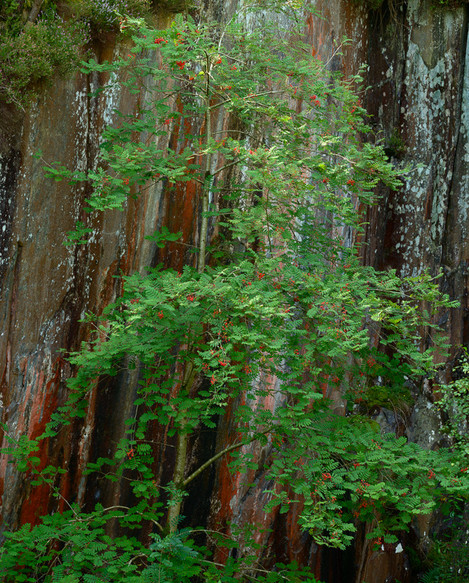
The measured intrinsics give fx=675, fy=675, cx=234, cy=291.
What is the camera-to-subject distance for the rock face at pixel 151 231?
6.16m

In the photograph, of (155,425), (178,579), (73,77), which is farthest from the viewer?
(155,425)

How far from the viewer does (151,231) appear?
276 inches

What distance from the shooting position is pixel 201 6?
7.28m

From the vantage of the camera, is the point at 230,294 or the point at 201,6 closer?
the point at 230,294

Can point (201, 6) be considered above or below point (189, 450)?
above

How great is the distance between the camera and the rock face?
616cm

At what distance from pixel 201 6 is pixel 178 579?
5.69 meters

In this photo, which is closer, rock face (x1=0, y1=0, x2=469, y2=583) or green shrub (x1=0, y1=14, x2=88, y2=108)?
green shrub (x1=0, y1=14, x2=88, y2=108)

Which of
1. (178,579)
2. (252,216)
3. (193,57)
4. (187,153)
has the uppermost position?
(193,57)

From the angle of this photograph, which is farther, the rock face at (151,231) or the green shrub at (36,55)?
the rock face at (151,231)

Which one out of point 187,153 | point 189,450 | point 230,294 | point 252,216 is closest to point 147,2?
point 187,153

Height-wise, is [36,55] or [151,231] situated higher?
[36,55]

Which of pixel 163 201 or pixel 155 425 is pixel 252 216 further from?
pixel 155 425

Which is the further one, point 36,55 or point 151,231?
point 151,231
